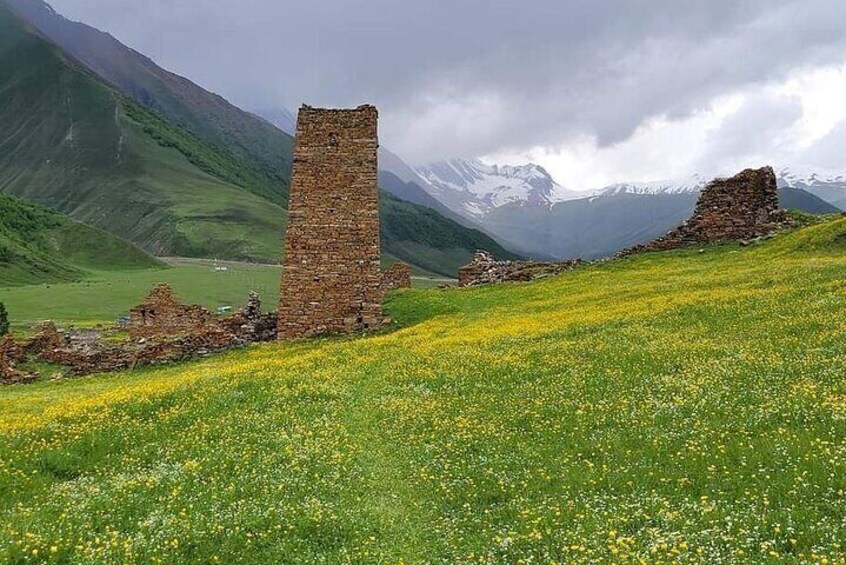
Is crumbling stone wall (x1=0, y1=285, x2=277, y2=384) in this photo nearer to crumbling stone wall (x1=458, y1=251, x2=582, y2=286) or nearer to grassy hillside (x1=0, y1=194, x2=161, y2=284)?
crumbling stone wall (x1=458, y1=251, x2=582, y2=286)

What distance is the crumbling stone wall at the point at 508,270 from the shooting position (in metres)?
50.5

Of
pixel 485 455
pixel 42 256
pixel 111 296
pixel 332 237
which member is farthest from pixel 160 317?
pixel 42 256

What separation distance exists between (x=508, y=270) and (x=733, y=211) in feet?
54.2

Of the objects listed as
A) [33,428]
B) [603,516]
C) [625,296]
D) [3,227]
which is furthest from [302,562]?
[3,227]

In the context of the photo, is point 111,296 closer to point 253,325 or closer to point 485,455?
point 253,325

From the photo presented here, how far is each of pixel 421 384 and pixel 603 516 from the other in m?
11.0

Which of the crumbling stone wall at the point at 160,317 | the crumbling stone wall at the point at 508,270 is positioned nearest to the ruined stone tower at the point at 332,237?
the crumbling stone wall at the point at 508,270

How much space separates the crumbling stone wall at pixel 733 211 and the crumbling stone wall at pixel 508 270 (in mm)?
6746

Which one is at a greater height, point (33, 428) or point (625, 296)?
point (625, 296)

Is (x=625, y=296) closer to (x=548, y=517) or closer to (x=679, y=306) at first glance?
(x=679, y=306)

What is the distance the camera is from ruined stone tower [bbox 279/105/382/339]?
37.9 metres

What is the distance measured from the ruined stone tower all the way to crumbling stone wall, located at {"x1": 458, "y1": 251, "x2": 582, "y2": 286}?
14967mm

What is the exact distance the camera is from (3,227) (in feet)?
578

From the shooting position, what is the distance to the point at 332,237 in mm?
38281
